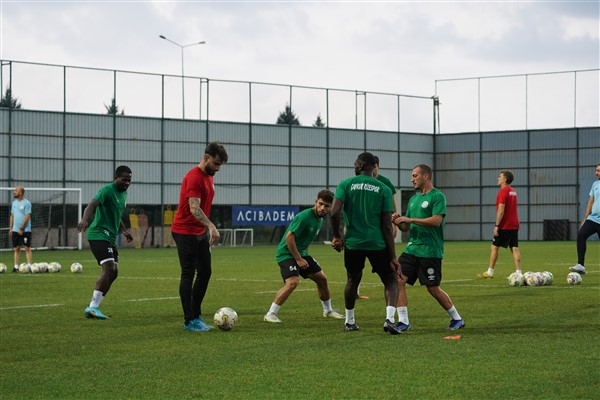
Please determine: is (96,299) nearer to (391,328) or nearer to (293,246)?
(293,246)

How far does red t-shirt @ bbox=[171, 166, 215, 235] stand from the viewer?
12.6 meters

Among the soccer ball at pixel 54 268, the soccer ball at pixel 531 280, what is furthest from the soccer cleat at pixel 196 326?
the soccer ball at pixel 54 268

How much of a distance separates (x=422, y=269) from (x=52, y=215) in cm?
3810

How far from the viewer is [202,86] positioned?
56625mm

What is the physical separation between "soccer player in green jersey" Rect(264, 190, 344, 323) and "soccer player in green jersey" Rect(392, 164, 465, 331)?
1.22 metres

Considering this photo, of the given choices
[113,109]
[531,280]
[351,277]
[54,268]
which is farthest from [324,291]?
[113,109]

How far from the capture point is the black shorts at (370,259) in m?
11.9

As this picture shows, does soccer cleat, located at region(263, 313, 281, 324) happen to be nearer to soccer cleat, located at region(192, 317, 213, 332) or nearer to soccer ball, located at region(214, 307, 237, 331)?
soccer ball, located at region(214, 307, 237, 331)

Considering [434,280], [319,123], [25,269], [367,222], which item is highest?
[319,123]

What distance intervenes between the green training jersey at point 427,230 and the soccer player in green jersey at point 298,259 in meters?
1.22

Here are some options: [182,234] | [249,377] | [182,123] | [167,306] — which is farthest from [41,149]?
[249,377]

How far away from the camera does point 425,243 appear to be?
1255 cm

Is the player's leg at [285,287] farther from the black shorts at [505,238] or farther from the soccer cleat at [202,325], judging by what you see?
the black shorts at [505,238]

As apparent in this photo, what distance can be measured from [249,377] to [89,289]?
1170cm
